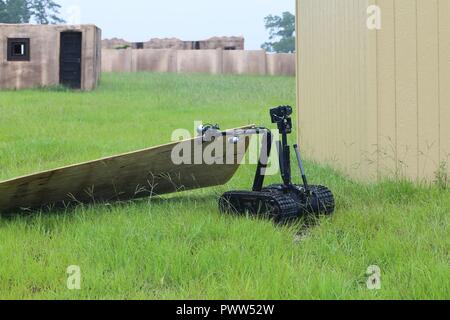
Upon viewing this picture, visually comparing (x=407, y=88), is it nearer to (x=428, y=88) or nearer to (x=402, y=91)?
(x=402, y=91)

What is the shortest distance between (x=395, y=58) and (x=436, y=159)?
109cm

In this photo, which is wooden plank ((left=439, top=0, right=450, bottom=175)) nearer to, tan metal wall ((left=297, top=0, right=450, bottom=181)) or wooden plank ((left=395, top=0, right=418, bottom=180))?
tan metal wall ((left=297, top=0, right=450, bottom=181))

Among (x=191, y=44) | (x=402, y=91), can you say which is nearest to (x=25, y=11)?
(x=191, y=44)

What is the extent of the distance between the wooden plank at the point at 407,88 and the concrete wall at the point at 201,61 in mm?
28419

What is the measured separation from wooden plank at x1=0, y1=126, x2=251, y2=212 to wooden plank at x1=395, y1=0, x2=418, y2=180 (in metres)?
1.68

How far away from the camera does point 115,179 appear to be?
517 cm

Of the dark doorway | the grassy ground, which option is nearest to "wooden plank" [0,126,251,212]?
the grassy ground

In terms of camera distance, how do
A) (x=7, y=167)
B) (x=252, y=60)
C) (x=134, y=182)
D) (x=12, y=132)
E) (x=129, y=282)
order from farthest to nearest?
(x=252, y=60)
(x=12, y=132)
(x=7, y=167)
(x=134, y=182)
(x=129, y=282)

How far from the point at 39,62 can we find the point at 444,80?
664 inches

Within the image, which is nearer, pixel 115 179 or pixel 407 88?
pixel 115 179

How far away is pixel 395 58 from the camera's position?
6.37 m

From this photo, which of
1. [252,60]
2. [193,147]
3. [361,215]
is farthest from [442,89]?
[252,60]

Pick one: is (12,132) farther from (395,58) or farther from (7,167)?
(395,58)
